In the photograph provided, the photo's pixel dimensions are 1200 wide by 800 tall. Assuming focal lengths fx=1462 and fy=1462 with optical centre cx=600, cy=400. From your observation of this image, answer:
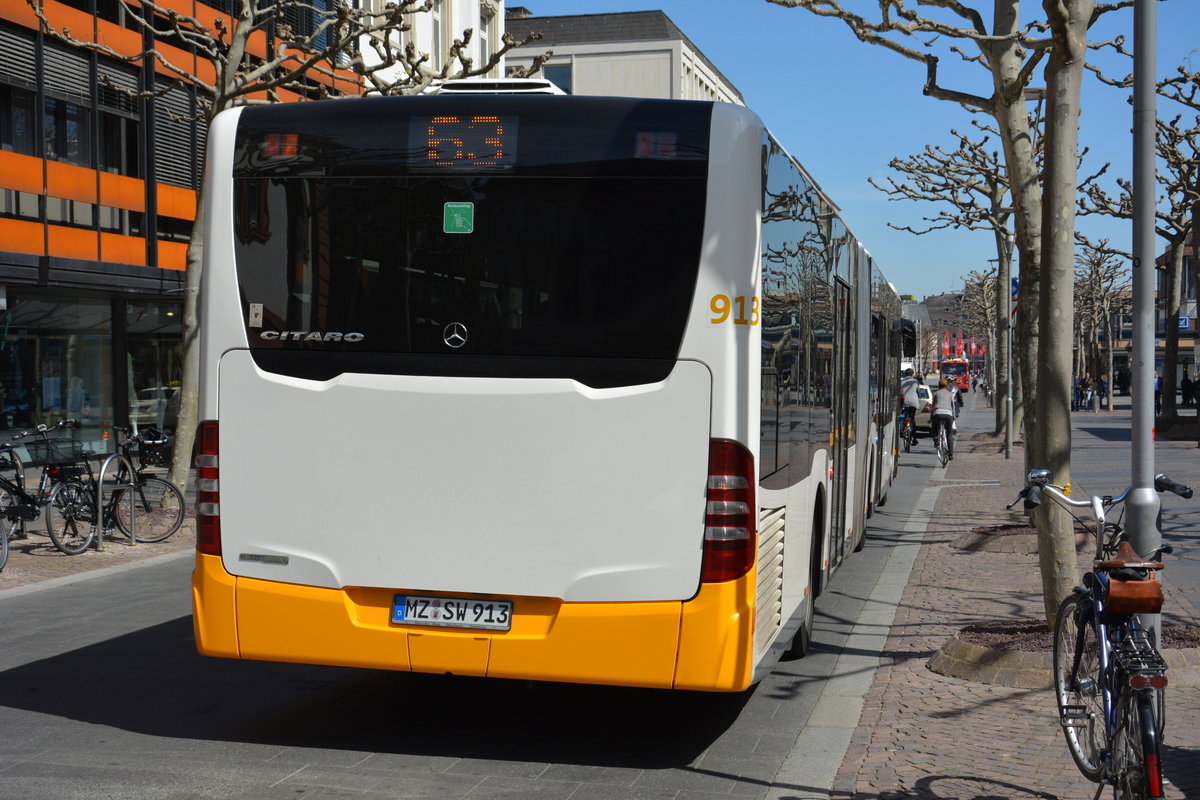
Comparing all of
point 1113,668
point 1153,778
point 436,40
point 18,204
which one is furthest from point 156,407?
point 1153,778

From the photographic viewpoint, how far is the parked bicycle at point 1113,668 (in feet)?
15.3

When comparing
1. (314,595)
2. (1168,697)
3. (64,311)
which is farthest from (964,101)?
(64,311)

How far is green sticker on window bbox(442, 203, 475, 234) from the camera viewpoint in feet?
20.8

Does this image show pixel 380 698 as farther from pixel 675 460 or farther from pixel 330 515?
pixel 675 460

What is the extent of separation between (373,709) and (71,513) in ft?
26.2

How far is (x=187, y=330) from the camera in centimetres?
1705

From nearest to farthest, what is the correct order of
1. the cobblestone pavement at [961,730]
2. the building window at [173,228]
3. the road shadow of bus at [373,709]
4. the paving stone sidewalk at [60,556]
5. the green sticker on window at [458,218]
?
the cobblestone pavement at [961,730] → the green sticker on window at [458,218] → the road shadow of bus at [373,709] → the paving stone sidewalk at [60,556] → the building window at [173,228]

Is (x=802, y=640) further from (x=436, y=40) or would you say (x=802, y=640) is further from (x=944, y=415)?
(x=436, y=40)

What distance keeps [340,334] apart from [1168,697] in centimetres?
452

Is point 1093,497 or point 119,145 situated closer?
point 1093,497

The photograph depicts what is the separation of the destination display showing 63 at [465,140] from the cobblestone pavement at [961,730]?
3.02m

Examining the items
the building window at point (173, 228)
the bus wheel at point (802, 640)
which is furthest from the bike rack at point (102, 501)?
the building window at point (173, 228)

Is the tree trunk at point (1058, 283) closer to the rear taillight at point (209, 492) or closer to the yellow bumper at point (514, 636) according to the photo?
the yellow bumper at point (514, 636)

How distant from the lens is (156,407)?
28078 millimetres
